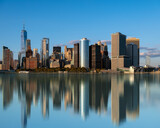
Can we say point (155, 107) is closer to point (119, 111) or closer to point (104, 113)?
point (119, 111)

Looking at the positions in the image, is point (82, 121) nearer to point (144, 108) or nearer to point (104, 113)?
point (104, 113)

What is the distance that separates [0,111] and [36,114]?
5971 millimetres

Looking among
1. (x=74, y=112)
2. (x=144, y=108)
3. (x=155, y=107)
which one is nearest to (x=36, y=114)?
(x=74, y=112)

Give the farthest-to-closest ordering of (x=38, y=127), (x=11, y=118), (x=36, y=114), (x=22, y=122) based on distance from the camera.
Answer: (x=36, y=114) < (x=11, y=118) < (x=22, y=122) < (x=38, y=127)

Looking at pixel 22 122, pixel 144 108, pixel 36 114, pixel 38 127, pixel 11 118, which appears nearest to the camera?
pixel 38 127

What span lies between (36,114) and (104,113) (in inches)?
378

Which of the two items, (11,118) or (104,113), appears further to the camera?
(104,113)

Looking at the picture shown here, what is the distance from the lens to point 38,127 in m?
21.2

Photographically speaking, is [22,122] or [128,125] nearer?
[128,125]

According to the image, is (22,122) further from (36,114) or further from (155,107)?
(155,107)

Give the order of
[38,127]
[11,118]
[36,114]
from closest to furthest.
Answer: [38,127]
[11,118]
[36,114]

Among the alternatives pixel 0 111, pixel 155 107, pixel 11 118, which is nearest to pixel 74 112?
pixel 11 118

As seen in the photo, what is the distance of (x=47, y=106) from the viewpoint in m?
31.7

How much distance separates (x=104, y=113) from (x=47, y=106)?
998cm
